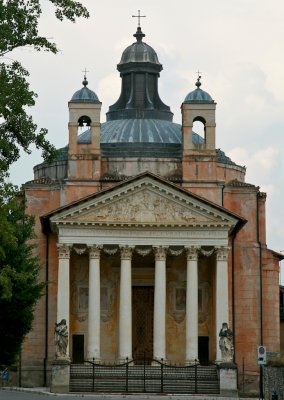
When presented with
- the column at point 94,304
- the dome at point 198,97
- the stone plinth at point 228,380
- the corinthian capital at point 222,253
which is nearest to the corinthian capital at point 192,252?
the corinthian capital at point 222,253

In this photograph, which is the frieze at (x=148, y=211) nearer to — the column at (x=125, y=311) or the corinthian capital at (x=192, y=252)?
the corinthian capital at (x=192, y=252)

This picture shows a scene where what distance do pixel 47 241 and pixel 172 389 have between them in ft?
46.7


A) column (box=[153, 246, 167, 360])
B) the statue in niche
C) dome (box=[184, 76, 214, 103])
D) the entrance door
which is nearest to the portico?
column (box=[153, 246, 167, 360])

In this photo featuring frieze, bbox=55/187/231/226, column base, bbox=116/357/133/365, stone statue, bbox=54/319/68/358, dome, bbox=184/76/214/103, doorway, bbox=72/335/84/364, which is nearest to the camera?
stone statue, bbox=54/319/68/358

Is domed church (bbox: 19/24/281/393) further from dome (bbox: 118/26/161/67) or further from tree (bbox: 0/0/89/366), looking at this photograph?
tree (bbox: 0/0/89/366)

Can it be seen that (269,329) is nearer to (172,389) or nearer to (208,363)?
(208,363)

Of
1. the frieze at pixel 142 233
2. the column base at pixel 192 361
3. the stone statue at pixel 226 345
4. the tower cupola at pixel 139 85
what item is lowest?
the column base at pixel 192 361

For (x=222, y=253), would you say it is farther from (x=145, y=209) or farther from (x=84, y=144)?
(x=84, y=144)

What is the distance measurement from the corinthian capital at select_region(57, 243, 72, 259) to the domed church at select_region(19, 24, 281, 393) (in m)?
0.08

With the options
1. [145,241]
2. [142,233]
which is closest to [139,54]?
[142,233]

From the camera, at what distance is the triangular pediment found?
72500 millimetres

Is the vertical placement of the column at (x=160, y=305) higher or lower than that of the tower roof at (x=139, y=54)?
lower

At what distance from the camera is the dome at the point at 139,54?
85.9m

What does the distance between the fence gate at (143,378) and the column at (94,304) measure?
226 centimetres
